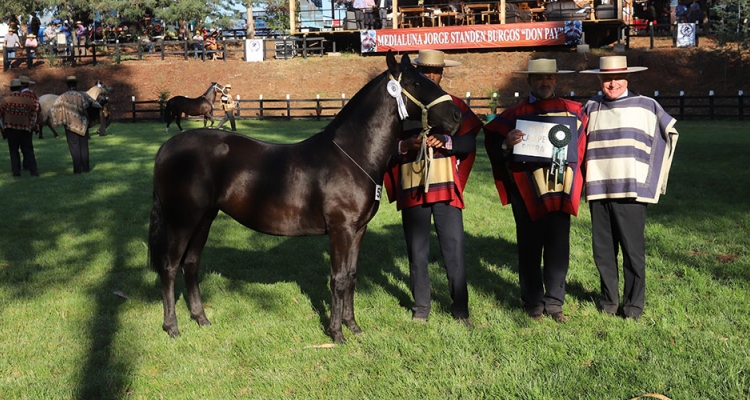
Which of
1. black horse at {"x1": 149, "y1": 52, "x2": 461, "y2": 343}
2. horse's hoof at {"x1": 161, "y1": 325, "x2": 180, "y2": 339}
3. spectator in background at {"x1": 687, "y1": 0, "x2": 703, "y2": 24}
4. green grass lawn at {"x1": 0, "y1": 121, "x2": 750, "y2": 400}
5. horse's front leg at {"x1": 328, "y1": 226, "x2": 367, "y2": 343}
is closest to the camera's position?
green grass lawn at {"x1": 0, "y1": 121, "x2": 750, "y2": 400}

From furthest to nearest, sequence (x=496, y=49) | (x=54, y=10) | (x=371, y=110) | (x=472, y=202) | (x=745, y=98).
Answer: (x=54, y=10)
(x=496, y=49)
(x=745, y=98)
(x=472, y=202)
(x=371, y=110)

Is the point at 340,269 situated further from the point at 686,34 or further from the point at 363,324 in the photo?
the point at 686,34

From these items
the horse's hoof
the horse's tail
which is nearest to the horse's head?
the horse's tail

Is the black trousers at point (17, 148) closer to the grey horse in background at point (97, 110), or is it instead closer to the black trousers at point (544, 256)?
the grey horse in background at point (97, 110)

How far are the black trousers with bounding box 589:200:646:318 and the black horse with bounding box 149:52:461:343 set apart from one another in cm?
182

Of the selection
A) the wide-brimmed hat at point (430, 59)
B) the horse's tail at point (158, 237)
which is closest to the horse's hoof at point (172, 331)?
the horse's tail at point (158, 237)

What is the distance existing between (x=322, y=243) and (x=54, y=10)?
46.4 metres

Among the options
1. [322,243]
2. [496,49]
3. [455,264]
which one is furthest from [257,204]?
[496,49]

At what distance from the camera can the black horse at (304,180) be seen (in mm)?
6199

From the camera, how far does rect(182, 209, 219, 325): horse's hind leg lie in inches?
275

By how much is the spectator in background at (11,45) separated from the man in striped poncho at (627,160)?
4732cm

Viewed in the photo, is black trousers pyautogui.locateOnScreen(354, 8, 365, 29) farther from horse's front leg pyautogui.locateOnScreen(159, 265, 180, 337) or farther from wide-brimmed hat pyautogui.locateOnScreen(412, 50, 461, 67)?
horse's front leg pyautogui.locateOnScreen(159, 265, 180, 337)

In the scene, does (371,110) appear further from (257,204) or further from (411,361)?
(411,361)

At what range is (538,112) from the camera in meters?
6.64
